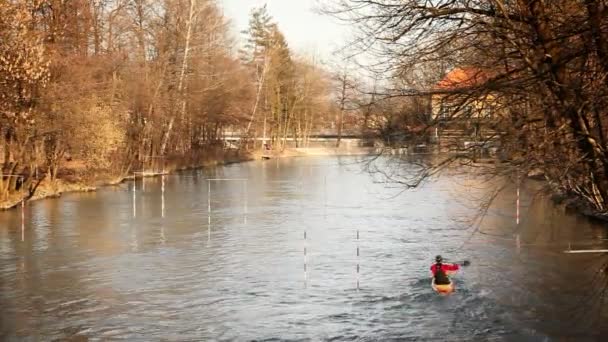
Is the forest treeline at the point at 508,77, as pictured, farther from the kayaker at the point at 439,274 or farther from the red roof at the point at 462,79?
the kayaker at the point at 439,274

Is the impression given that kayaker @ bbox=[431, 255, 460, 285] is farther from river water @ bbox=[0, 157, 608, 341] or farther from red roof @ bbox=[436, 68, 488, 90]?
red roof @ bbox=[436, 68, 488, 90]

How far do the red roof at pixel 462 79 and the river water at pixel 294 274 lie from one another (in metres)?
1.85

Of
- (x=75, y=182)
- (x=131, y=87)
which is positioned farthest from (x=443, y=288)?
(x=131, y=87)

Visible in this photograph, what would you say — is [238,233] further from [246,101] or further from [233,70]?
[246,101]

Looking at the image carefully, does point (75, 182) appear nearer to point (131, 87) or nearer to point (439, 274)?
point (131, 87)

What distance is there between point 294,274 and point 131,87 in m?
26.9

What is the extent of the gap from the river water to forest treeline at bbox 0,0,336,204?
137 inches

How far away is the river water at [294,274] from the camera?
33.7ft

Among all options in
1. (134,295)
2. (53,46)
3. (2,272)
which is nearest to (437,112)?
(134,295)

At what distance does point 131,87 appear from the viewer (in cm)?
3819

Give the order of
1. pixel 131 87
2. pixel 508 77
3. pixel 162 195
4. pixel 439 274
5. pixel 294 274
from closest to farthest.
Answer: pixel 508 77 → pixel 439 274 → pixel 294 274 → pixel 162 195 → pixel 131 87

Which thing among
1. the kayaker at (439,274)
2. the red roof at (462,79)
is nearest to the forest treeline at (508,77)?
the red roof at (462,79)

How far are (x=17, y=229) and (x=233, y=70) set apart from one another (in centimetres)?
3622

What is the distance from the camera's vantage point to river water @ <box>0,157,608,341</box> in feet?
33.7
